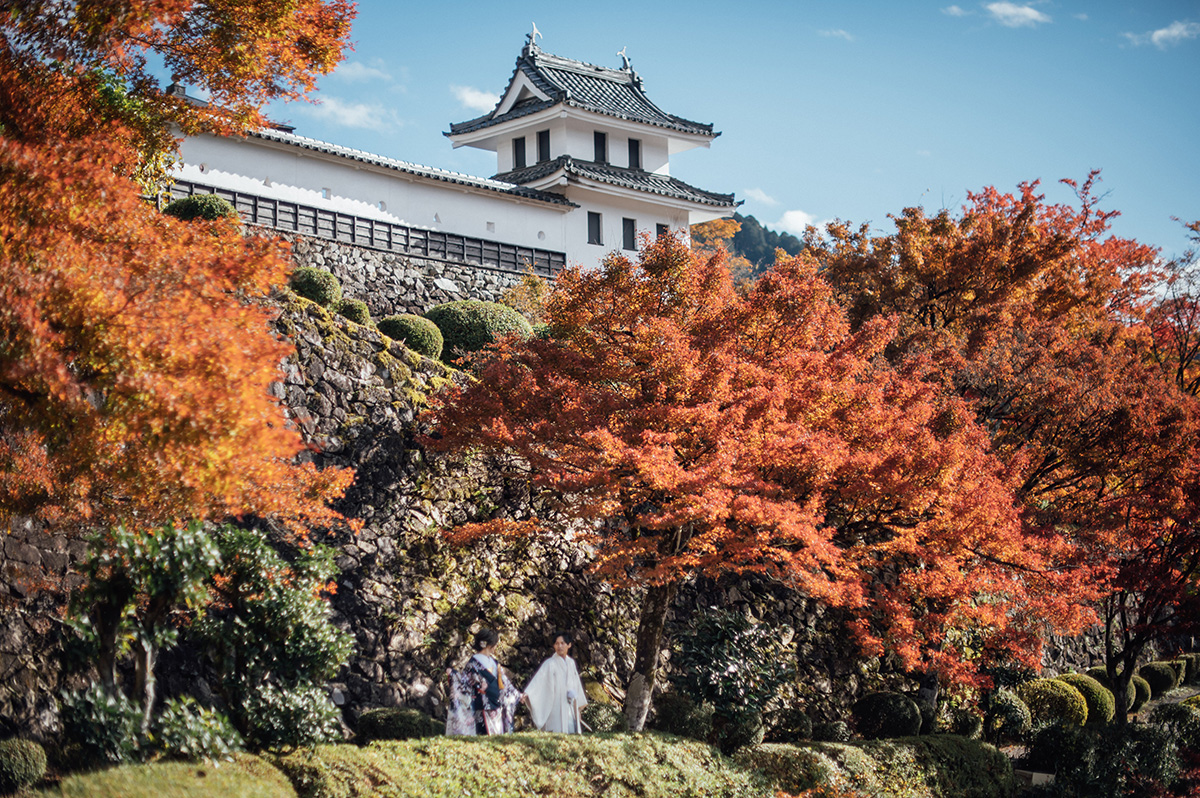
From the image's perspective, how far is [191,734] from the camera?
26.2 feet

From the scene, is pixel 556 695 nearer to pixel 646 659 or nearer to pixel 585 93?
pixel 646 659

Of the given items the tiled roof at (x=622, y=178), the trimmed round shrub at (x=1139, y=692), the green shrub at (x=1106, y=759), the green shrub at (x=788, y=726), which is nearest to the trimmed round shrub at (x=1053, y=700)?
A: the green shrub at (x=1106, y=759)

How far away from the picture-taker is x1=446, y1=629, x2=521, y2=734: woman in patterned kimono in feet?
39.0

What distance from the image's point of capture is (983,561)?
15.7 m

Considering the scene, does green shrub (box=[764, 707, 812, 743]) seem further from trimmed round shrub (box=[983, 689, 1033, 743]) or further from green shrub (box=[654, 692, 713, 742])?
trimmed round shrub (box=[983, 689, 1033, 743])

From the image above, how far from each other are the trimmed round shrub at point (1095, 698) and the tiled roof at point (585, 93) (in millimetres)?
24010

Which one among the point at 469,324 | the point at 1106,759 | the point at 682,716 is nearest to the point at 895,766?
the point at 682,716

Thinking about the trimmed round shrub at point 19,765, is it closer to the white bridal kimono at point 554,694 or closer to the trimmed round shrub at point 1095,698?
the white bridal kimono at point 554,694

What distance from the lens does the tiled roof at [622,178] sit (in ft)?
104

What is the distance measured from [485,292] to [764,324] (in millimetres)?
14929

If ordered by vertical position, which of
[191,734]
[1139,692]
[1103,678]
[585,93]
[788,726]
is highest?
[585,93]

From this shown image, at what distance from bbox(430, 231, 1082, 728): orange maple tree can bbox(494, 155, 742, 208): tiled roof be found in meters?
17.8

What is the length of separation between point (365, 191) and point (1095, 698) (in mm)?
23107

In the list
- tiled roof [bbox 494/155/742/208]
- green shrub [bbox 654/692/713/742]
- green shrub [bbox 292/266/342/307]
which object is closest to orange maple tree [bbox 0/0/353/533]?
green shrub [bbox 654/692/713/742]
